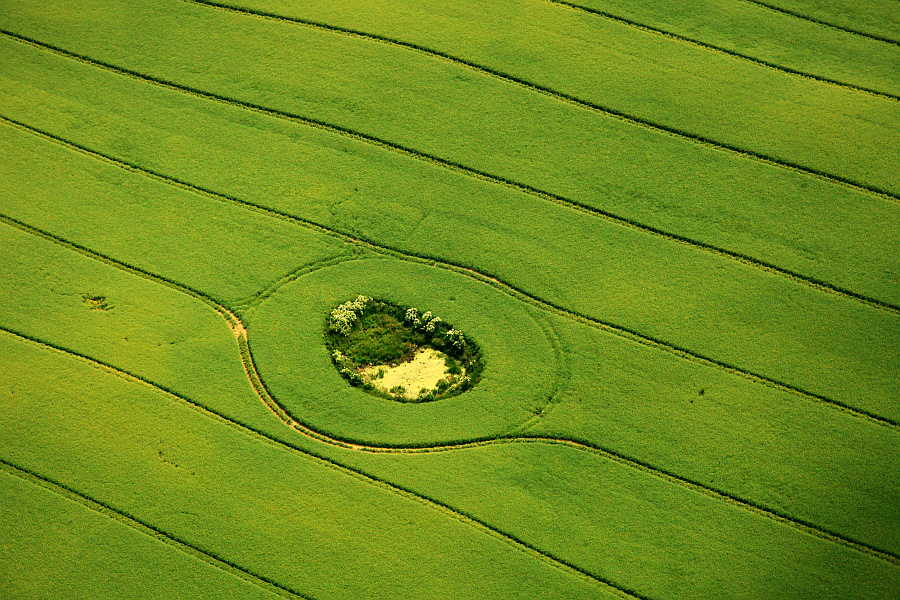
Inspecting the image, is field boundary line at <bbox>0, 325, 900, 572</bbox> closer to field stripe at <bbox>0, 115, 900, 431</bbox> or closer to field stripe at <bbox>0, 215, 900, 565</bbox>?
field stripe at <bbox>0, 215, 900, 565</bbox>

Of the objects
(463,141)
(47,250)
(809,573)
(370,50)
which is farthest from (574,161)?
(47,250)

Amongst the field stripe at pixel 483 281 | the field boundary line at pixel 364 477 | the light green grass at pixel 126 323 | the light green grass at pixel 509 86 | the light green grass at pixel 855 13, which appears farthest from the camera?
the light green grass at pixel 855 13

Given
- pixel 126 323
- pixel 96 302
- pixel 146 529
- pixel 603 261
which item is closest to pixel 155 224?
pixel 96 302

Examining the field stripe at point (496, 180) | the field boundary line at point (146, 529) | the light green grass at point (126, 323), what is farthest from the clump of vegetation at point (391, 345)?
the field boundary line at point (146, 529)

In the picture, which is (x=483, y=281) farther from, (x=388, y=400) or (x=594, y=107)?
(x=594, y=107)

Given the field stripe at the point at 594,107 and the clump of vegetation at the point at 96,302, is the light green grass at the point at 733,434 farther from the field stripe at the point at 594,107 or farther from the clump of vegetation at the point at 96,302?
the clump of vegetation at the point at 96,302

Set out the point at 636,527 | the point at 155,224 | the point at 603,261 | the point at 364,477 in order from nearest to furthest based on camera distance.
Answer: the point at 636,527 < the point at 364,477 < the point at 603,261 < the point at 155,224

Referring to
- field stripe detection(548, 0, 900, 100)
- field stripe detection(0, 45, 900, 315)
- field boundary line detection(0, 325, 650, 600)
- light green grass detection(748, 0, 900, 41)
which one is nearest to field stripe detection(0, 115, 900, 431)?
field stripe detection(0, 45, 900, 315)

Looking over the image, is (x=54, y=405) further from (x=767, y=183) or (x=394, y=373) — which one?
(x=767, y=183)
